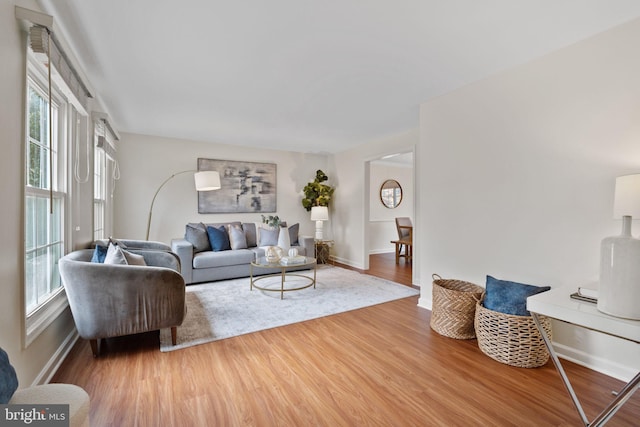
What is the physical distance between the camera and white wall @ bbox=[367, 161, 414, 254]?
7.36 m

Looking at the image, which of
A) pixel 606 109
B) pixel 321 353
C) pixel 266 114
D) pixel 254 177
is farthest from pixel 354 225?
pixel 606 109

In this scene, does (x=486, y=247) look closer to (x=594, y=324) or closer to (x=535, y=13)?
(x=594, y=324)

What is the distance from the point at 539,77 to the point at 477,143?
2.18 ft

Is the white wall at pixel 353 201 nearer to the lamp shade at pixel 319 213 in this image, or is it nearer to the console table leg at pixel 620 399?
the lamp shade at pixel 319 213

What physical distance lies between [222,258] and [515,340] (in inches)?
145

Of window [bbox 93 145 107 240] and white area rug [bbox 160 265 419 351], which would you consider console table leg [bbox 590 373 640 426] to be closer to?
white area rug [bbox 160 265 419 351]

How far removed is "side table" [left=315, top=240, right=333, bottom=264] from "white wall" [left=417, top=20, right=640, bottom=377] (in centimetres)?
289

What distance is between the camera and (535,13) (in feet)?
5.90

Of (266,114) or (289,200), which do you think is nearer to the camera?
(266,114)

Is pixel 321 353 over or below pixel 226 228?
below

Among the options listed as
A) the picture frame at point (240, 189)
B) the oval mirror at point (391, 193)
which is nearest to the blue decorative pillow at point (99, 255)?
the picture frame at point (240, 189)

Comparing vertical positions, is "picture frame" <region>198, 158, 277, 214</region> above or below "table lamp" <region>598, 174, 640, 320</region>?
above

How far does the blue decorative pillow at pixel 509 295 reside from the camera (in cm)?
217

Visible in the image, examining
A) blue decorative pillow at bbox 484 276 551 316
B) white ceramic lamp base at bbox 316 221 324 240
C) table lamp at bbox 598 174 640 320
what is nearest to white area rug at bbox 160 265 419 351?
white ceramic lamp base at bbox 316 221 324 240
